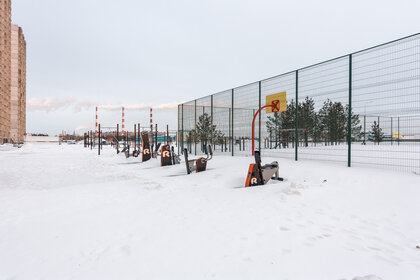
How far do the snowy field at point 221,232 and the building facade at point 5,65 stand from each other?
2408 inches

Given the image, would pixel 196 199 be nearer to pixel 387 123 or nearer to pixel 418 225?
pixel 418 225

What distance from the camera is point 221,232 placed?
282 centimetres

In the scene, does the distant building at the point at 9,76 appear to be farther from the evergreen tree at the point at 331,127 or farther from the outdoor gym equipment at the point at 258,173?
the outdoor gym equipment at the point at 258,173

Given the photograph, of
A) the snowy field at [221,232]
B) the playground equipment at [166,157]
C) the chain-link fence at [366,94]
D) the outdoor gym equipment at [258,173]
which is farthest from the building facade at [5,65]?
the outdoor gym equipment at [258,173]

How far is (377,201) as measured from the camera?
3.73 meters

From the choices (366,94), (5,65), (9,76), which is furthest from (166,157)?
(9,76)

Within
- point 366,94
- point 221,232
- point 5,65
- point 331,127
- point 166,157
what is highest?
point 5,65

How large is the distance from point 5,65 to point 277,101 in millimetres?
66307

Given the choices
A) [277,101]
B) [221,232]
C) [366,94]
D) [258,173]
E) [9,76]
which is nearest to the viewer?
[221,232]

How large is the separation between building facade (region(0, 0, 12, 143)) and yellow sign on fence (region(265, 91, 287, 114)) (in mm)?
60813

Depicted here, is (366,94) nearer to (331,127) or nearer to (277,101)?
(277,101)

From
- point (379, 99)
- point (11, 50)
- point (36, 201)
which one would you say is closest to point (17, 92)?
point (11, 50)

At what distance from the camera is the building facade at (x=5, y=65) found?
4991 cm

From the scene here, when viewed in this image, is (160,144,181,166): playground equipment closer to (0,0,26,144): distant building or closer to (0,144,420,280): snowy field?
(0,144,420,280): snowy field
